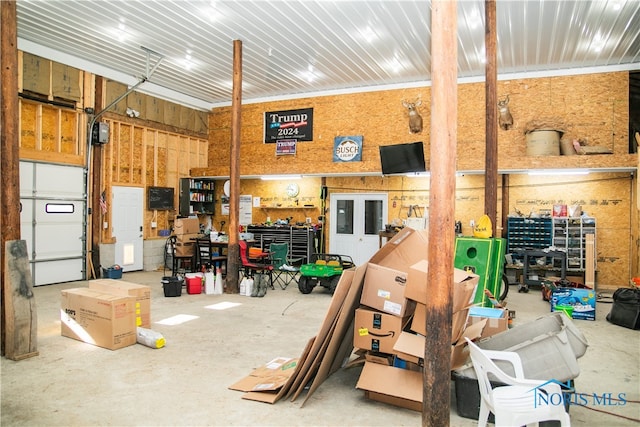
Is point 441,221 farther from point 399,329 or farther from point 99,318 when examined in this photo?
point 99,318

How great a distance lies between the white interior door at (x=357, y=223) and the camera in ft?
37.0

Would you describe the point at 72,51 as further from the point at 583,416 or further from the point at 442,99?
the point at 583,416

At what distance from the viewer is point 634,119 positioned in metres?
9.71

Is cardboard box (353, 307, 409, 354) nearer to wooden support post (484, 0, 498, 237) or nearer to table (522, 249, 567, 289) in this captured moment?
wooden support post (484, 0, 498, 237)

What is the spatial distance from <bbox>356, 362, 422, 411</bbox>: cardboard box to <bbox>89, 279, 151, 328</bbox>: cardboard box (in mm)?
3148

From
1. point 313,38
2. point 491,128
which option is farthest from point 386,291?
point 313,38

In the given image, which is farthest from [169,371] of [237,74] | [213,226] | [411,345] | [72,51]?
[213,226]

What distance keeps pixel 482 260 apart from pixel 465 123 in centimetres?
564

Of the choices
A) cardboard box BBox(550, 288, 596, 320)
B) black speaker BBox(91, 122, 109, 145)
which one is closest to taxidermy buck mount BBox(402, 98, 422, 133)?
cardboard box BBox(550, 288, 596, 320)

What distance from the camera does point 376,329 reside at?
371 cm

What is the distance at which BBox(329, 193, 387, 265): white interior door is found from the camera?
11.3 metres

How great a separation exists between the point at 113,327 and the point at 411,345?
11.1 ft

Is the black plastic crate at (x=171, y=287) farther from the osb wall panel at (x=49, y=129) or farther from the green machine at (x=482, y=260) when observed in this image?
the green machine at (x=482, y=260)

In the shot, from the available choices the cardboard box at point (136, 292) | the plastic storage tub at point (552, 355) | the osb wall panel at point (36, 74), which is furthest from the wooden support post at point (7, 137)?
the plastic storage tub at point (552, 355)
